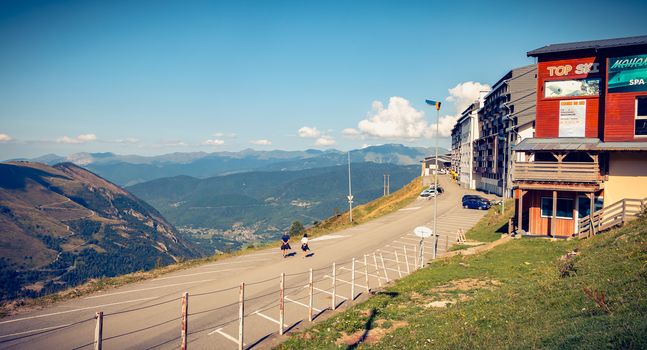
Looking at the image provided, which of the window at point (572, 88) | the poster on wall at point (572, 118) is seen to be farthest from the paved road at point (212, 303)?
the window at point (572, 88)

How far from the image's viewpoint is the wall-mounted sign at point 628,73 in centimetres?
2833

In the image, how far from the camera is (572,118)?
31500mm

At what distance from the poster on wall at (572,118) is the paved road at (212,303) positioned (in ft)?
44.5

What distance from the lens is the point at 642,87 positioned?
2836cm

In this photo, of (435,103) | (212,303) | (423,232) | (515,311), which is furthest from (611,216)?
(212,303)

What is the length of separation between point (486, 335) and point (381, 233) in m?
32.7

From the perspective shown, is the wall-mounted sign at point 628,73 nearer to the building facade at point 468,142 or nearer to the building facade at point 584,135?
the building facade at point 584,135

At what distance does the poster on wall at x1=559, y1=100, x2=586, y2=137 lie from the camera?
31.1 metres

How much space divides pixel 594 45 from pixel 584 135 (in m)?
6.91

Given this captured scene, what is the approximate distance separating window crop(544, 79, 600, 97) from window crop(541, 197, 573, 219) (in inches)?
325

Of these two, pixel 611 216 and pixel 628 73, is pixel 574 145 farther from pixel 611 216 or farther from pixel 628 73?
pixel 628 73

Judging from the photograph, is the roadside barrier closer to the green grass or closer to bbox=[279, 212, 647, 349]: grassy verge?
bbox=[279, 212, 647, 349]: grassy verge

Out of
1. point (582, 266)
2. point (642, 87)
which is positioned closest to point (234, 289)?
point (582, 266)

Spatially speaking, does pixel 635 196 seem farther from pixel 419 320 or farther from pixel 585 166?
pixel 419 320
